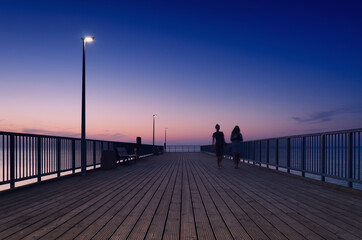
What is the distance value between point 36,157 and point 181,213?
450 centimetres

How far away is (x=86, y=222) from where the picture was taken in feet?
11.1

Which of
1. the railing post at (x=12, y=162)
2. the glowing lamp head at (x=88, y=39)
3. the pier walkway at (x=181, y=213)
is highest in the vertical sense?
the glowing lamp head at (x=88, y=39)

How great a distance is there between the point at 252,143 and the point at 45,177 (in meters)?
8.90

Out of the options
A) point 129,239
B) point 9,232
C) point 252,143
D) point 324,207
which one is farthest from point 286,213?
Answer: point 252,143

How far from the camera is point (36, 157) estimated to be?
21.5 ft

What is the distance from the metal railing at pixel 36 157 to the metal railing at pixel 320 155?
22.2ft

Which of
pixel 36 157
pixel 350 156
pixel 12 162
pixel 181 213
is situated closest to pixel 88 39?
pixel 36 157

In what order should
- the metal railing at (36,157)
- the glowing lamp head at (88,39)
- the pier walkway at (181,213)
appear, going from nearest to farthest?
the pier walkway at (181,213)
the metal railing at (36,157)
the glowing lamp head at (88,39)

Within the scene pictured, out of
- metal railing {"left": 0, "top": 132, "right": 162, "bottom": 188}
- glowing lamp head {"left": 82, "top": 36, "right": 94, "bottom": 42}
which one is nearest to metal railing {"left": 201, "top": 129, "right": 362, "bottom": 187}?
metal railing {"left": 0, "top": 132, "right": 162, "bottom": 188}

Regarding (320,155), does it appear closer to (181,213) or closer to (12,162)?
(181,213)

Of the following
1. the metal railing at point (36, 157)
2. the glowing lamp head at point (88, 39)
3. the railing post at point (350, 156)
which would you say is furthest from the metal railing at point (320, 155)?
the glowing lamp head at point (88, 39)

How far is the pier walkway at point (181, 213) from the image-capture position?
9.74 ft

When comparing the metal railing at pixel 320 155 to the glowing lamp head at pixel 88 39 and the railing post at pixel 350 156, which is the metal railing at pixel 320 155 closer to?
the railing post at pixel 350 156

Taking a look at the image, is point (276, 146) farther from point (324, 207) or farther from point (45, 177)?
point (45, 177)
